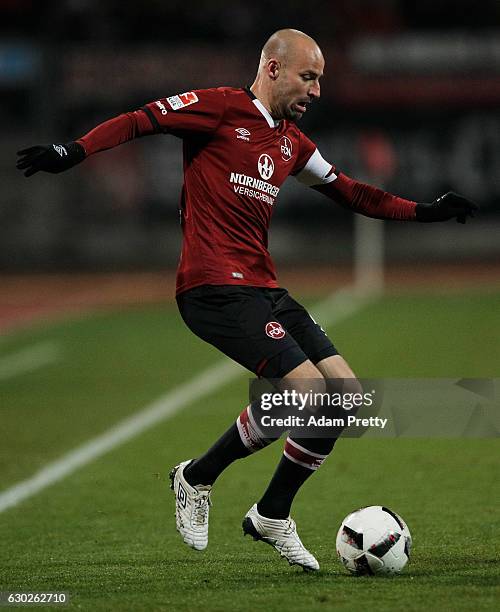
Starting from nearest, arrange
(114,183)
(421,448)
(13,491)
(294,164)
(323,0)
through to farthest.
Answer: (294,164)
(13,491)
(421,448)
(114,183)
(323,0)

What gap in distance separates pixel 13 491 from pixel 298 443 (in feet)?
9.39

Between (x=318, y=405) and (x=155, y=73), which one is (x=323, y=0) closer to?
(x=155, y=73)

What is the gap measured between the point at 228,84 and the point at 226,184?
2093 cm

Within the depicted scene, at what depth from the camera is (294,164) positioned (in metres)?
5.94

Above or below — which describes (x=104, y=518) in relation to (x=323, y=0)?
below

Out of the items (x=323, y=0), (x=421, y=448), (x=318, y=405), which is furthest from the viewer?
(x=323, y=0)

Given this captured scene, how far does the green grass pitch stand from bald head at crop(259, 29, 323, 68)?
2379 millimetres

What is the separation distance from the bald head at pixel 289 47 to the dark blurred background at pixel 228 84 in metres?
19.1

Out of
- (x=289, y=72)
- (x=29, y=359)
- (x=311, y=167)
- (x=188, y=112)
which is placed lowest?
(x=29, y=359)

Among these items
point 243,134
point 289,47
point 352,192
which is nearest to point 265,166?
point 243,134

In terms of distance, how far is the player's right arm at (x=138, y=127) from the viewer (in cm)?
505

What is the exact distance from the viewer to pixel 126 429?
9.98 metres

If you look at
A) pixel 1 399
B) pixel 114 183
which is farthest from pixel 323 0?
pixel 1 399

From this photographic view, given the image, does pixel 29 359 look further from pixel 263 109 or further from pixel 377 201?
pixel 263 109
